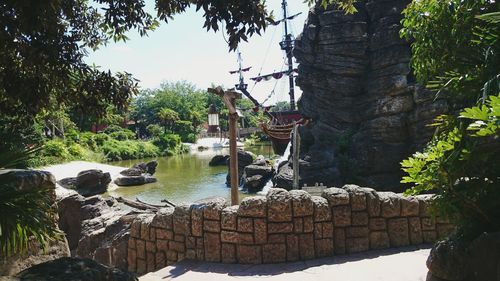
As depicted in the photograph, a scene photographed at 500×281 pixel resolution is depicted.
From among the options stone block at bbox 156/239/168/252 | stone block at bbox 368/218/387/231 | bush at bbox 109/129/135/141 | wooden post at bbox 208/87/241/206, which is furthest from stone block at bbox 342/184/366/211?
bush at bbox 109/129/135/141

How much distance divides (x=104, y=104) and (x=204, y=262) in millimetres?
2545

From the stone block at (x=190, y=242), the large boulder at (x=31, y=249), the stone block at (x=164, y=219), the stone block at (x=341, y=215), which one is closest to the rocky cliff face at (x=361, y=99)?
the stone block at (x=341, y=215)

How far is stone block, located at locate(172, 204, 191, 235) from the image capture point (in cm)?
507

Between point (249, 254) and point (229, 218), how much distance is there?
518 mm

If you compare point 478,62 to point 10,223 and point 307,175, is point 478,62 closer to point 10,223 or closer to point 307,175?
point 10,223

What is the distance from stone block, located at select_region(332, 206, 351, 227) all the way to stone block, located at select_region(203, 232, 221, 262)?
60.3 inches

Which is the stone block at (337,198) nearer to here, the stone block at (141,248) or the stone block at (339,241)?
the stone block at (339,241)

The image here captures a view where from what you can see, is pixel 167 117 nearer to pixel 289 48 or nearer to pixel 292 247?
pixel 289 48

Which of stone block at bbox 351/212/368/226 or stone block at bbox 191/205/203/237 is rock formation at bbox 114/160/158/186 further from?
Answer: stone block at bbox 351/212/368/226

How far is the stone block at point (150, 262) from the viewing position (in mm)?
5434

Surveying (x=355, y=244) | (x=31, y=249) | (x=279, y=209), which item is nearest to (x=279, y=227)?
(x=279, y=209)

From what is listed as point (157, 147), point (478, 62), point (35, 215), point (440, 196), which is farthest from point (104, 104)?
point (157, 147)

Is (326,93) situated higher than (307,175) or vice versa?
(326,93)

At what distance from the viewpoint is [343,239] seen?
15.9 feet
